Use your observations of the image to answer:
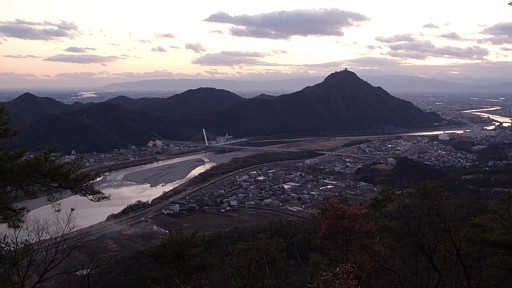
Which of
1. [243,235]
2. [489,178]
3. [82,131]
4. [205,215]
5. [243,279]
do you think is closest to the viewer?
[243,279]

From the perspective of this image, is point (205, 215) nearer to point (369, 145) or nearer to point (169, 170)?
point (169, 170)

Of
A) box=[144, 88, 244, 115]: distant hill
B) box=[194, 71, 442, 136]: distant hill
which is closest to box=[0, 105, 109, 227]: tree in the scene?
box=[194, 71, 442, 136]: distant hill

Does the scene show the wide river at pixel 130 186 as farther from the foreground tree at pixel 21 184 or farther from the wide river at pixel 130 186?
the foreground tree at pixel 21 184

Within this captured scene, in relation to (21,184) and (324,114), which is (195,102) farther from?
(21,184)

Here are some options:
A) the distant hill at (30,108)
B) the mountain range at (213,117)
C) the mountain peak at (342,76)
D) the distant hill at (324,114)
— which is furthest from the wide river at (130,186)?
the mountain peak at (342,76)

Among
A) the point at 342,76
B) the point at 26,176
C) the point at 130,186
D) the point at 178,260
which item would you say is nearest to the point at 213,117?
the point at 342,76

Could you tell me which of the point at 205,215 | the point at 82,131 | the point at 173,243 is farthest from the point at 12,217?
the point at 82,131
